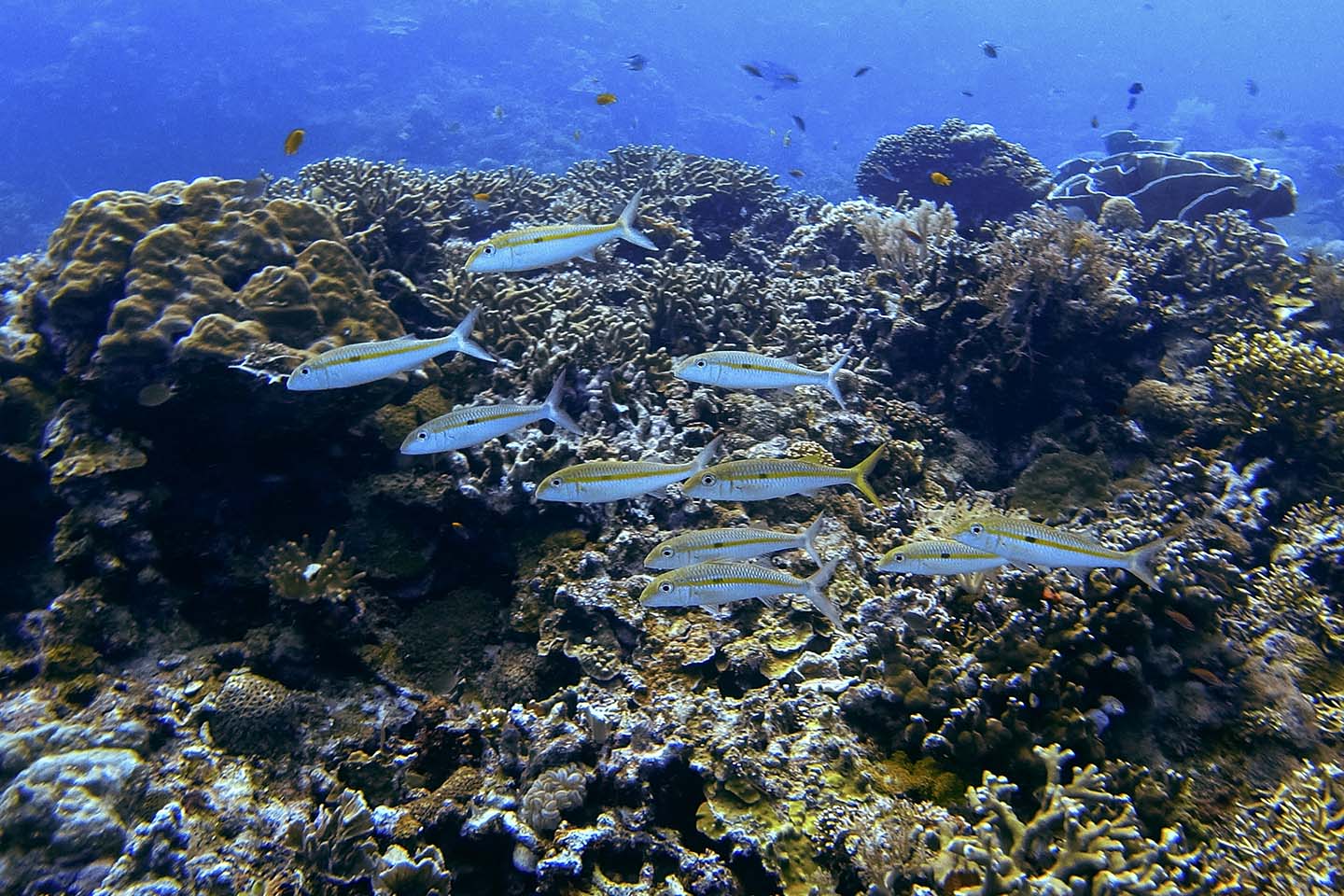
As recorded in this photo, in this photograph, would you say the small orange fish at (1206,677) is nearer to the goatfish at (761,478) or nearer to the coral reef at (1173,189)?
the goatfish at (761,478)

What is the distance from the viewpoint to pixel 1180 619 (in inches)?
153

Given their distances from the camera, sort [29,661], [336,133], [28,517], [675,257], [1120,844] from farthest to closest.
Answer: [336,133], [675,257], [28,517], [29,661], [1120,844]

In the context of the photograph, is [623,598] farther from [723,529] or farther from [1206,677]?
[1206,677]

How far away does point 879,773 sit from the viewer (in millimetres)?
3412

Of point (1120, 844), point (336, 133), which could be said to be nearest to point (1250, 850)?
point (1120, 844)

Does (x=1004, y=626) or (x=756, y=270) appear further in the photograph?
(x=756, y=270)

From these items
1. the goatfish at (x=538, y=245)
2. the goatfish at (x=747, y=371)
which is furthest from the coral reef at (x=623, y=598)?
the goatfish at (x=747, y=371)

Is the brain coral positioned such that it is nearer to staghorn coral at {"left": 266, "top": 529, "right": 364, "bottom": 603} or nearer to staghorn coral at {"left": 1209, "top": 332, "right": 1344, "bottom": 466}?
staghorn coral at {"left": 1209, "top": 332, "right": 1344, "bottom": 466}

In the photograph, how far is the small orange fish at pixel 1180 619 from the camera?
387cm

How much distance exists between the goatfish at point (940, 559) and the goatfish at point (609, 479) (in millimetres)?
1215

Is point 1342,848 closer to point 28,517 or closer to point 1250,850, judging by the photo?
point 1250,850

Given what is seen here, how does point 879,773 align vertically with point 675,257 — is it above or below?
below

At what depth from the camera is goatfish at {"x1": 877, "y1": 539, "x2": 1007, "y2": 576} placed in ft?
11.2

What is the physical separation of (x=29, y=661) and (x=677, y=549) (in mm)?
4276
